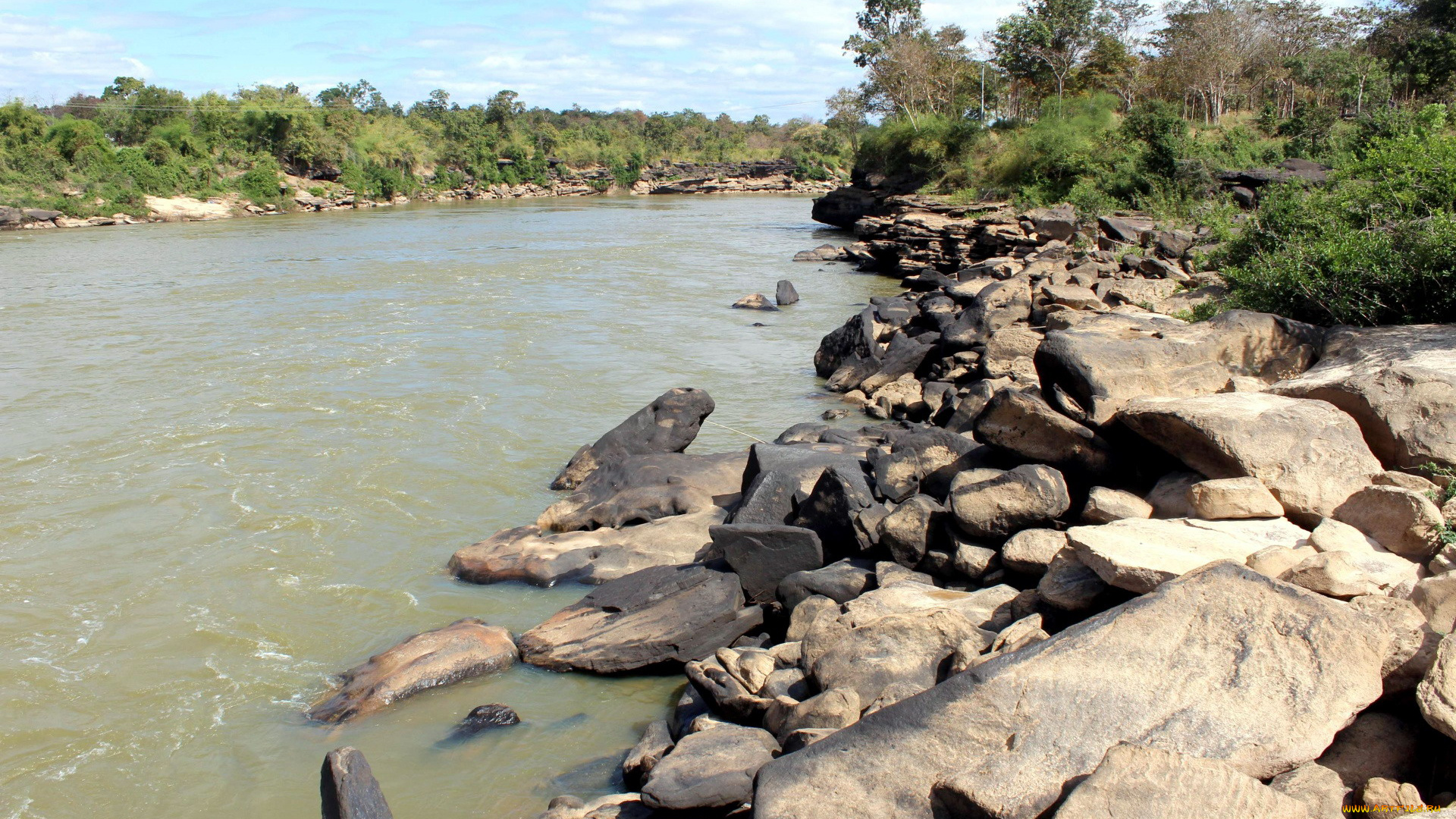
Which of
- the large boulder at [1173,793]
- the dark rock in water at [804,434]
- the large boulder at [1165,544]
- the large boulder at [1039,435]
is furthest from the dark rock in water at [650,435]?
the large boulder at [1173,793]

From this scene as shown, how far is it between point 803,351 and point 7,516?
1113 centimetres

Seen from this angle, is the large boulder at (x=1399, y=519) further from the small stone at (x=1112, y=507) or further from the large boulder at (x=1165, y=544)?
the small stone at (x=1112, y=507)

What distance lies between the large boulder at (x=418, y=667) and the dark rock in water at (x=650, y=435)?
329 centimetres

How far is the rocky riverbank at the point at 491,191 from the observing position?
43.7 m

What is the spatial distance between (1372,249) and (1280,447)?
168 inches

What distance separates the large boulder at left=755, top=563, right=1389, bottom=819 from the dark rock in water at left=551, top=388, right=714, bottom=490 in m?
6.11

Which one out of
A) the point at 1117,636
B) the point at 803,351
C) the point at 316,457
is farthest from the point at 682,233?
the point at 1117,636

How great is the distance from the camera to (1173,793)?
114 inches

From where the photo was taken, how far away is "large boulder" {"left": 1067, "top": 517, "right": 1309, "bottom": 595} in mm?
4152

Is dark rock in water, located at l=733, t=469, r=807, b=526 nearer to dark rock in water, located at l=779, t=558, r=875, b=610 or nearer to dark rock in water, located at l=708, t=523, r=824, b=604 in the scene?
dark rock in water, located at l=708, t=523, r=824, b=604

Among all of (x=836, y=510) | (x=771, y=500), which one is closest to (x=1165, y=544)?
(x=836, y=510)

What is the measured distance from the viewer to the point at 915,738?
350 cm

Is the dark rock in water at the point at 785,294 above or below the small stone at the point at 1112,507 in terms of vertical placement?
above

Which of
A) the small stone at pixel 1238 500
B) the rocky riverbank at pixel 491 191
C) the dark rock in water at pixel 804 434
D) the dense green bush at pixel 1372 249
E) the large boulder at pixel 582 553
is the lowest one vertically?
the large boulder at pixel 582 553
